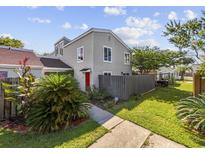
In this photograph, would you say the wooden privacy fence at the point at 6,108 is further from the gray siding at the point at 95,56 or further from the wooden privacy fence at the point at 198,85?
the wooden privacy fence at the point at 198,85

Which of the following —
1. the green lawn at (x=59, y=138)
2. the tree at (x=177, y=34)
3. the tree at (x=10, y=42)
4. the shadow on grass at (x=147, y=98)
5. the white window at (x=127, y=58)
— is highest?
the tree at (x=10, y=42)

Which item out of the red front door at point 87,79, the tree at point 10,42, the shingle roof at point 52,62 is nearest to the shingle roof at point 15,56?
the shingle roof at point 52,62

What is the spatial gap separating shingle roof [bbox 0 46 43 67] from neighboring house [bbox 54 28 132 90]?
159 inches

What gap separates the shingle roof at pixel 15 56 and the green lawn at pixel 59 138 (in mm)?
11406

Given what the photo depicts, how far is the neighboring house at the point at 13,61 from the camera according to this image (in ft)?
57.7

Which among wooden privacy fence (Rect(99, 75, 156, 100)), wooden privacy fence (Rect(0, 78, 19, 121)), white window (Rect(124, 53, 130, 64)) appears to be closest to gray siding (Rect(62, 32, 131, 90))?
white window (Rect(124, 53, 130, 64))

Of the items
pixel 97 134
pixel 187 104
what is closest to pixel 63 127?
pixel 97 134

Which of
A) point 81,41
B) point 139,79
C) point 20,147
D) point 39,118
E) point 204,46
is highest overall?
point 81,41

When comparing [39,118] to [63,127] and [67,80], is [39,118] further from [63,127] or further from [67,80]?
[67,80]

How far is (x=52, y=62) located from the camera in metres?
23.8

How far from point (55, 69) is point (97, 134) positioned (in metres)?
15.7

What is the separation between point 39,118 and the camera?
845cm

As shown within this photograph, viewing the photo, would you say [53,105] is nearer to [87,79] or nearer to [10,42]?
[87,79]

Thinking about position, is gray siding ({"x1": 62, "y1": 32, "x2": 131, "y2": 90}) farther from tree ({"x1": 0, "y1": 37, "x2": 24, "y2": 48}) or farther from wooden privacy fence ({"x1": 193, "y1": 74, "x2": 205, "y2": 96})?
tree ({"x1": 0, "y1": 37, "x2": 24, "y2": 48})
